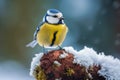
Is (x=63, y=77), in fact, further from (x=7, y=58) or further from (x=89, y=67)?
(x=7, y=58)


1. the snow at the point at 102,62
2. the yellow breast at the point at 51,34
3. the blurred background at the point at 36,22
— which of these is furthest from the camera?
the blurred background at the point at 36,22

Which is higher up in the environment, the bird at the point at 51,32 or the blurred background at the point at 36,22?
the blurred background at the point at 36,22

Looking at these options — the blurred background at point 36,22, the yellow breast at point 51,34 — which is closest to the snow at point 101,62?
the yellow breast at point 51,34

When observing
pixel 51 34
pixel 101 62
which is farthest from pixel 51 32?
pixel 101 62

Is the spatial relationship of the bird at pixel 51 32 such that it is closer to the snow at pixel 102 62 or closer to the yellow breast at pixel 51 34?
the yellow breast at pixel 51 34

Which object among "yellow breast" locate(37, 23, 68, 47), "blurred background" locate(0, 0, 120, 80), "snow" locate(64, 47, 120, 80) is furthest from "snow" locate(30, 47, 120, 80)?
"blurred background" locate(0, 0, 120, 80)

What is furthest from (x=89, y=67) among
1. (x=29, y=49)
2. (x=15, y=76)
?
(x=29, y=49)
